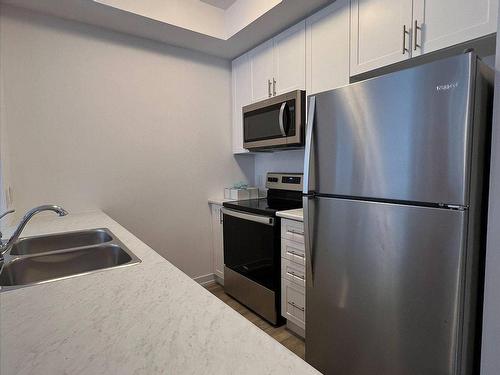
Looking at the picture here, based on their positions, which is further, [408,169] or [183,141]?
[183,141]

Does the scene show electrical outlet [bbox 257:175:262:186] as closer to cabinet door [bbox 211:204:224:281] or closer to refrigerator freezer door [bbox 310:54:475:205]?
cabinet door [bbox 211:204:224:281]

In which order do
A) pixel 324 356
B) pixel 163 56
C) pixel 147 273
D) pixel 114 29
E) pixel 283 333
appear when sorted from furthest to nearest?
pixel 163 56 < pixel 114 29 < pixel 283 333 < pixel 324 356 < pixel 147 273

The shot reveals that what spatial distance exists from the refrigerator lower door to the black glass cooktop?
2.03ft

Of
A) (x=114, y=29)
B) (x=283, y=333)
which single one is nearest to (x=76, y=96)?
(x=114, y=29)

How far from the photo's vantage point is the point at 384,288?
3.93ft

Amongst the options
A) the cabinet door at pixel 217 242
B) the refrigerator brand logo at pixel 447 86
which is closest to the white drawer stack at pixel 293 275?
the cabinet door at pixel 217 242

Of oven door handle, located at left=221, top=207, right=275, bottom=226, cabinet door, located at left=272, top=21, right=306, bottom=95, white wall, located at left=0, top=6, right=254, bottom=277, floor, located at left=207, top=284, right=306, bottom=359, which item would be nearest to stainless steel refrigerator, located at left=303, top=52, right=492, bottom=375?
floor, located at left=207, top=284, right=306, bottom=359

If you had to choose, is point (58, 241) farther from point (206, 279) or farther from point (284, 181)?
point (284, 181)

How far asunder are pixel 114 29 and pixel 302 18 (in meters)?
1.53

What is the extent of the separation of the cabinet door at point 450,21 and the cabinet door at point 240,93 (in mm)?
1532

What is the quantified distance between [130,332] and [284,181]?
6.92ft

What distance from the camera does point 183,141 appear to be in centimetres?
265

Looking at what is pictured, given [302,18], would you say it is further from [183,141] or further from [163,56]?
[183,141]

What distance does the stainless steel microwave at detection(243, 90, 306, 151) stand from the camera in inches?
79.5
